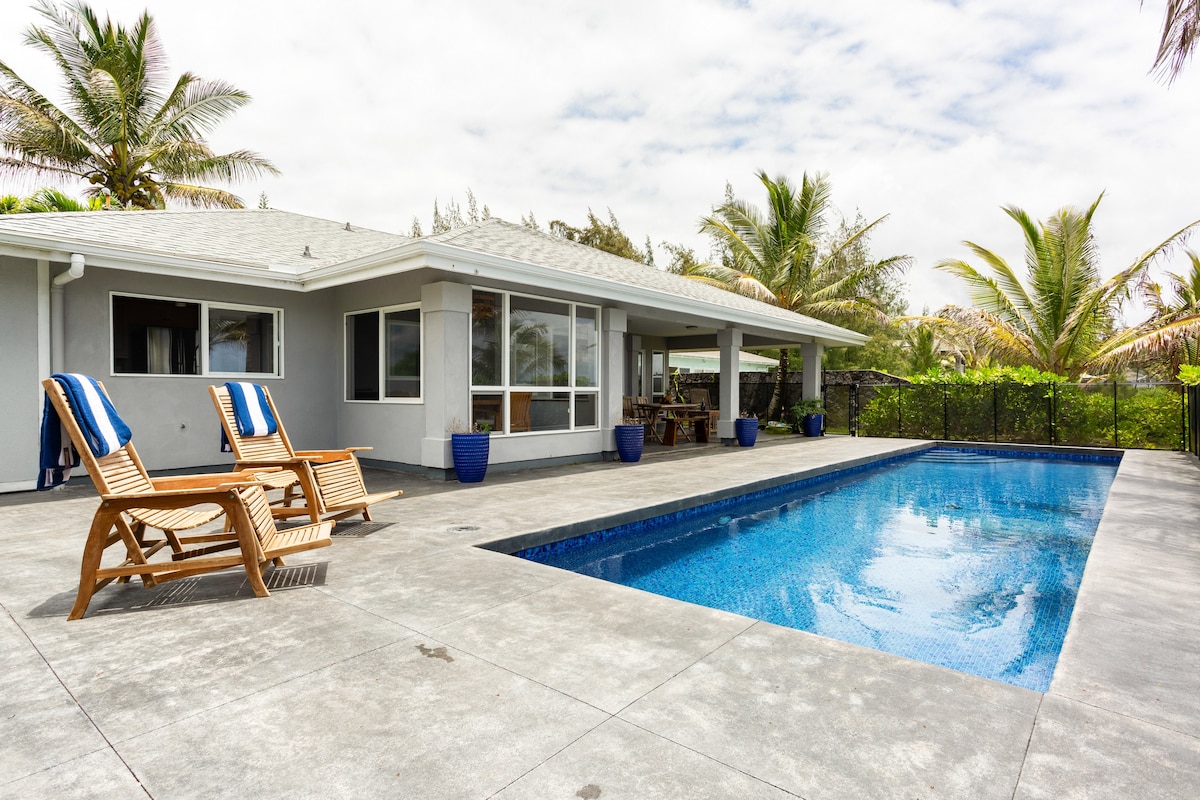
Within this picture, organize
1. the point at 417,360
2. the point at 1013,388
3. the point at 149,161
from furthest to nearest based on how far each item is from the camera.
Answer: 1. the point at 149,161
2. the point at 1013,388
3. the point at 417,360

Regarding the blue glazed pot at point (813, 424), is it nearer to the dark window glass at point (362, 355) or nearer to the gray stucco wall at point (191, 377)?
the dark window glass at point (362, 355)

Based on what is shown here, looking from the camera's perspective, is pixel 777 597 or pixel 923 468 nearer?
pixel 777 597

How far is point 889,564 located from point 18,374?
921 centimetres

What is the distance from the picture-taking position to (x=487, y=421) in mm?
9039

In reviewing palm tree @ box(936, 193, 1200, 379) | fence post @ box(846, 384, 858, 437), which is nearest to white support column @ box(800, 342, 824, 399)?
fence post @ box(846, 384, 858, 437)

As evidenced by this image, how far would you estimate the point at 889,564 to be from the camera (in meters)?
5.81

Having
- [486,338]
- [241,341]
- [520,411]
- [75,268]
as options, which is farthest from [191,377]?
[520,411]

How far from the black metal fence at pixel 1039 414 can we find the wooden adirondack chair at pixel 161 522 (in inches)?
562

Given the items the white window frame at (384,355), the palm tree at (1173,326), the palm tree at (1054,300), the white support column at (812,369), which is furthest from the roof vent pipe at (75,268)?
the palm tree at (1173,326)

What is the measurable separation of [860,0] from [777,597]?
8318 millimetres

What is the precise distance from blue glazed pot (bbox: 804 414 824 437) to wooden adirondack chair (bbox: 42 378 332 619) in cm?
1407

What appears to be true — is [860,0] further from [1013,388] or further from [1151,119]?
[1013,388]

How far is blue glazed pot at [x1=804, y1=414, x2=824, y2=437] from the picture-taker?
650 inches

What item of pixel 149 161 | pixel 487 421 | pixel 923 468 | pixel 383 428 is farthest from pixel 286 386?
pixel 149 161
